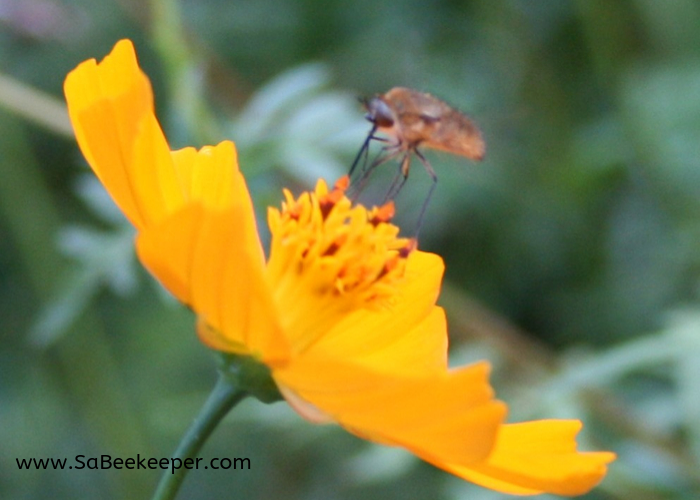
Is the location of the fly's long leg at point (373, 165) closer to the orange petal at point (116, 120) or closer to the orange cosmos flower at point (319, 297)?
the orange cosmos flower at point (319, 297)

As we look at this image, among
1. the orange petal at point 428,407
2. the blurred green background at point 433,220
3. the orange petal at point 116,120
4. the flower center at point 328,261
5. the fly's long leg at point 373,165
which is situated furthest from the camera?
the blurred green background at point 433,220

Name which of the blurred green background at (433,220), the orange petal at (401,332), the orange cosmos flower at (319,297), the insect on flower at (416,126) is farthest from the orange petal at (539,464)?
the blurred green background at (433,220)

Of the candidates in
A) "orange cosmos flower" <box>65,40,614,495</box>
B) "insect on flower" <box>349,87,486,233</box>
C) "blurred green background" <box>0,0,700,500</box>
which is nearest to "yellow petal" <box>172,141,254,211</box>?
"orange cosmos flower" <box>65,40,614,495</box>

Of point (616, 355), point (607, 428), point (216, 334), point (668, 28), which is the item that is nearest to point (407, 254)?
point (216, 334)

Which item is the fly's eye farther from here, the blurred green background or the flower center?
the blurred green background

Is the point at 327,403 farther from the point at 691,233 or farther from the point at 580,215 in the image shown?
the point at 580,215

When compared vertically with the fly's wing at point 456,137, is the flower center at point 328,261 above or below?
below
